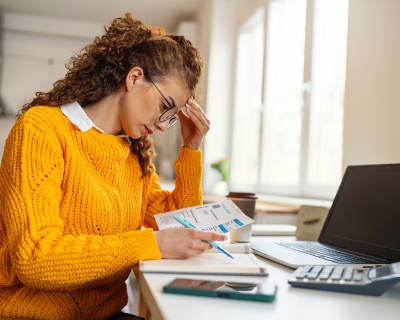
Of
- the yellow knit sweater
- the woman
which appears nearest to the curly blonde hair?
the woman

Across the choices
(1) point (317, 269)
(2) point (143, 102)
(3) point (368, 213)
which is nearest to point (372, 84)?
(3) point (368, 213)

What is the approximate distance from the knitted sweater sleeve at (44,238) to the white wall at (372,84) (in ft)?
3.21

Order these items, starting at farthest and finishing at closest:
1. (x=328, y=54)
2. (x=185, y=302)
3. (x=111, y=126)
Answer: (x=328, y=54)
(x=111, y=126)
(x=185, y=302)

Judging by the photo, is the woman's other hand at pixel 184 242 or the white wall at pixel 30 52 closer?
the woman's other hand at pixel 184 242

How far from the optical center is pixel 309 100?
2545 mm

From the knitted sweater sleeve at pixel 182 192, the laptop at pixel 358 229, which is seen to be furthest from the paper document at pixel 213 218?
the knitted sweater sleeve at pixel 182 192

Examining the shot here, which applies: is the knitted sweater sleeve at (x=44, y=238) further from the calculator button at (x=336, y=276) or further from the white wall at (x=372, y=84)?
the white wall at (x=372, y=84)

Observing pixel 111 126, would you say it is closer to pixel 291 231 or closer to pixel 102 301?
pixel 102 301

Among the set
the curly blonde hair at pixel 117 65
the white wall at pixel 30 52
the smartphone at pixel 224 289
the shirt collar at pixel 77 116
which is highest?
the white wall at pixel 30 52

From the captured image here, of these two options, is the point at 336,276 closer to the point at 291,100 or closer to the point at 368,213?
the point at 368,213

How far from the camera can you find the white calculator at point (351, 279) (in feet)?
2.30

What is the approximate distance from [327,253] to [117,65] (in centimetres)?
71

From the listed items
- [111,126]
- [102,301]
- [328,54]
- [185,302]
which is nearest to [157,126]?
[111,126]

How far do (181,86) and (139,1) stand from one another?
10.8 ft
